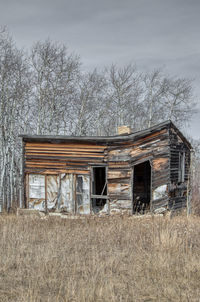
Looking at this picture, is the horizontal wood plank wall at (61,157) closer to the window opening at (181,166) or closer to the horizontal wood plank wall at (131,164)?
the horizontal wood plank wall at (131,164)

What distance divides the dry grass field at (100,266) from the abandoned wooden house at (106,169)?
13.3 ft

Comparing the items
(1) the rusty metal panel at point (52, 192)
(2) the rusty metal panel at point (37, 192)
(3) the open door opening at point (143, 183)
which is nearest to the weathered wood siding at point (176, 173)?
(3) the open door opening at point (143, 183)

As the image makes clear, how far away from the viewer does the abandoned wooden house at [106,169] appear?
1402cm

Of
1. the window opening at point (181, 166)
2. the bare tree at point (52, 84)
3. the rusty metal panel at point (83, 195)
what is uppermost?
the bare tree at point (52, 84)

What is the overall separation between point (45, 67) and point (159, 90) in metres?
13.4

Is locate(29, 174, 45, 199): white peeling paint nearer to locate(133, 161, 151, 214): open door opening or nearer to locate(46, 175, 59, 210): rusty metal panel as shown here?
locate(46, 175, 59, 210): rusty metal panel

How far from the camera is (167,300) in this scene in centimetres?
527

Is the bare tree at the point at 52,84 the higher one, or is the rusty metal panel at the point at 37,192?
the bare tree at the point at 52,84

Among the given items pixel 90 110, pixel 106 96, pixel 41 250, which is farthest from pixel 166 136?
pixel 106 96

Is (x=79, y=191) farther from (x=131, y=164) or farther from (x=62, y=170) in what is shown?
(x=131, y=164)

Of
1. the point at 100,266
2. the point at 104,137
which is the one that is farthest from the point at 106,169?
the point at 100,266

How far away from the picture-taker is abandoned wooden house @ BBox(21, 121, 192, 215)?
14.0 metres

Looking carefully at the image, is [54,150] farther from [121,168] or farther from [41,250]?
[41,250]

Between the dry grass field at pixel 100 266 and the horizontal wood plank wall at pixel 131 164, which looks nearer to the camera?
the dry grass field at pixel 100 266
